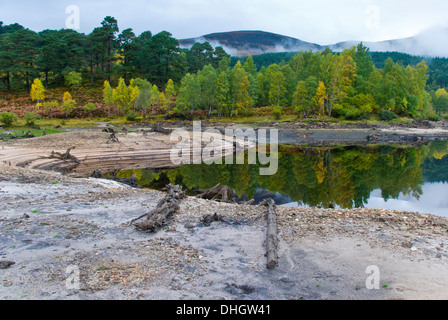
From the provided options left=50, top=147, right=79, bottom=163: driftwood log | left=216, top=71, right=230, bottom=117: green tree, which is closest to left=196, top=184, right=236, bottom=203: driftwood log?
left=50, top=147, right=79, bottom=163: driftwood log

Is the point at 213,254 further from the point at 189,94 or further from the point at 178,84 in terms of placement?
the point at 178,84

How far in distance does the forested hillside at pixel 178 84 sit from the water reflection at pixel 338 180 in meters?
32.9

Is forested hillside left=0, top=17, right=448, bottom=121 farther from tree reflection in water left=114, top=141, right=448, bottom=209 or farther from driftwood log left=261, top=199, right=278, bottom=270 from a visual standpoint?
driftwood log left=261, top=199, right=278, bottom=270

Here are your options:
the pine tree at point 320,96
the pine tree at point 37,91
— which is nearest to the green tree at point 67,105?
the pine tree at point 37,91

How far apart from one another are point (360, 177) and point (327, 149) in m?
17.8

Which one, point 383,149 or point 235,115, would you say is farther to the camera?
point 235,115

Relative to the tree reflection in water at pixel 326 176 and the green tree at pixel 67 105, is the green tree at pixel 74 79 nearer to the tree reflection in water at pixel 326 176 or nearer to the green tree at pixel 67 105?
the green tree at pixel 67 105

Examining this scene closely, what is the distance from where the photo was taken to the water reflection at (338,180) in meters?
20.2
